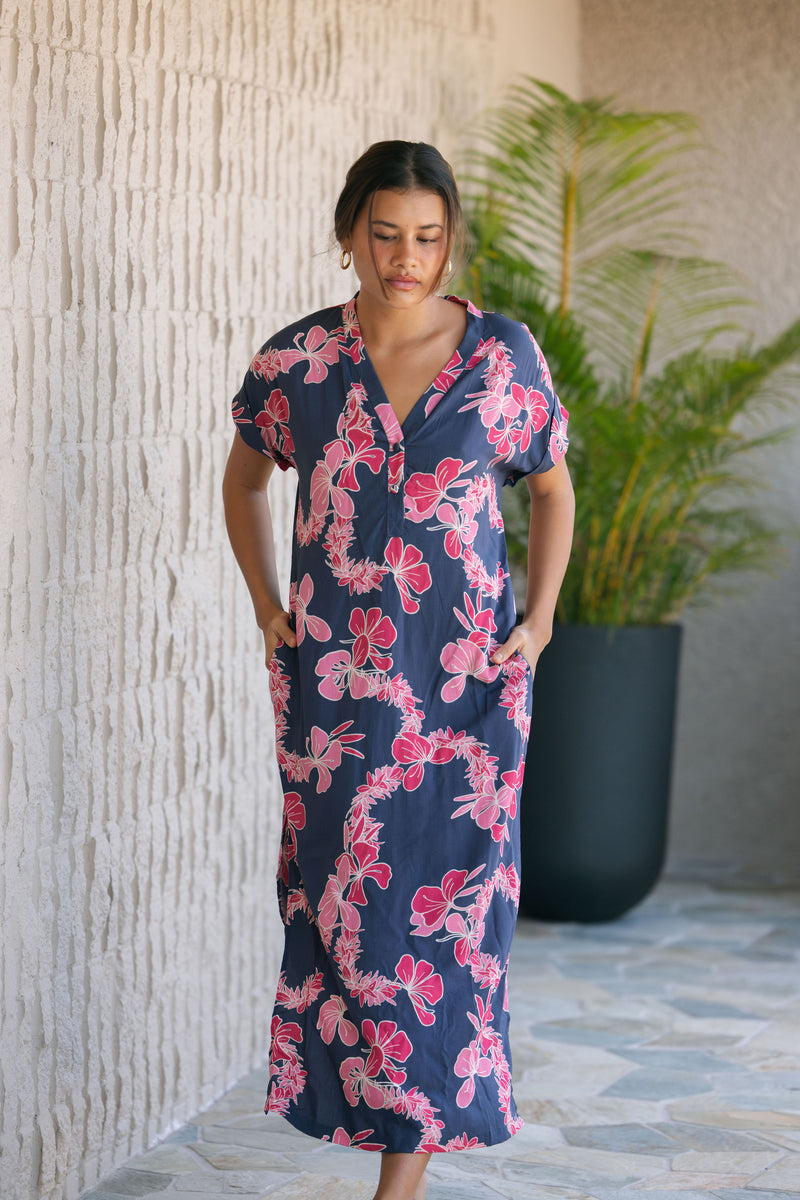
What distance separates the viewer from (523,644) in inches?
83.3

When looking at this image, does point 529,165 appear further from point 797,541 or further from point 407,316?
point 407,316

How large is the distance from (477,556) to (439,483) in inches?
4.6

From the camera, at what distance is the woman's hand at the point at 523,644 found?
2.08 m

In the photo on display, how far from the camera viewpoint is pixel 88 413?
7.60 feet

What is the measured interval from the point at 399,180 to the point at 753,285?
2693 millimetres

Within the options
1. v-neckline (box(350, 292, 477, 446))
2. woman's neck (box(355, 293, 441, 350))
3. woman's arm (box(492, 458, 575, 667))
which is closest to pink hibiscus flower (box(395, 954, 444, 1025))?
woman's arm (box(492, 458, 575, 667))

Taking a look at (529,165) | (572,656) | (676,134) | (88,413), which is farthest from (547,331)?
(88,413)

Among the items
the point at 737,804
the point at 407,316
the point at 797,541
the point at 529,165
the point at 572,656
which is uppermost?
the point at 529,165

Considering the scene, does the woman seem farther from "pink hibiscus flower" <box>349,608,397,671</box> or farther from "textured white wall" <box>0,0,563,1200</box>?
"textured white wall" <box>0,0,563,1200</box>

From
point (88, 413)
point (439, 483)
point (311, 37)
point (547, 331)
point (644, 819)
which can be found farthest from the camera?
point (644, 819)

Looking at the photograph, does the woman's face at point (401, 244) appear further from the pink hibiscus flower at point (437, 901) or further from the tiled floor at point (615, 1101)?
the tiled floor at point (615, 1101)

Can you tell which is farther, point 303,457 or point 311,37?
point 311,37

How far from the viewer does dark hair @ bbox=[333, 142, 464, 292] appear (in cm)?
200

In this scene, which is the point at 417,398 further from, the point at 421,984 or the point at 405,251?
the point at 421,984
